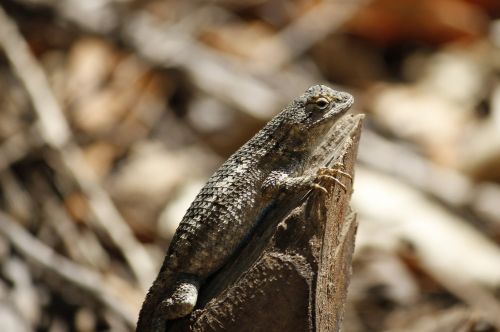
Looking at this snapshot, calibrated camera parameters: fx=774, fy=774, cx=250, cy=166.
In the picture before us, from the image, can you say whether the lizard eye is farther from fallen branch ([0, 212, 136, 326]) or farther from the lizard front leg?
fallen branch ([0, 212, 136, 326])

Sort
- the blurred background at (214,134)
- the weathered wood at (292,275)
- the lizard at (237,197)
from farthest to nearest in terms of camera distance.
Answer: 1. the blurred background at (214,134)
2. the lizard at (237,197)
3. the weathered wood at (292,275)

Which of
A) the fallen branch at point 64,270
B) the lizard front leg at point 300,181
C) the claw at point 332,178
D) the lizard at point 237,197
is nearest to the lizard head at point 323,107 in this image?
the lizard at point 237,197

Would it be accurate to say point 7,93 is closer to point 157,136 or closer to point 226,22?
point 157,136

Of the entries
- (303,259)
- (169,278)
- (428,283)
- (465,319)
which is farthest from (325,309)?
(428,283)

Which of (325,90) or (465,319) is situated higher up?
(325,90)

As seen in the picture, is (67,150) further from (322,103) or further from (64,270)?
(322,103)

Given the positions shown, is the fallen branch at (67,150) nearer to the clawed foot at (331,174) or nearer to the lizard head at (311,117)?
the lizard head at (311,117)

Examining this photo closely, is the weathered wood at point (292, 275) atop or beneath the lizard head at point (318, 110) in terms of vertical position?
beneath

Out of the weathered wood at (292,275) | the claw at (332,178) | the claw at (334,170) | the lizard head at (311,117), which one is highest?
the lizard head at (311,117)
